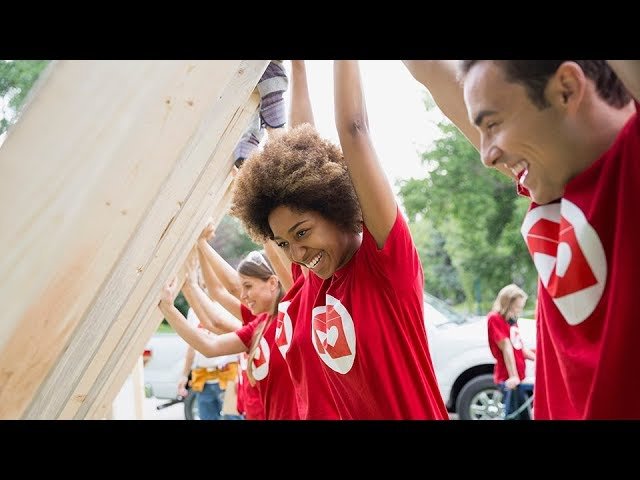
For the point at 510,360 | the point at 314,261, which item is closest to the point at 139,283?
the point at 314,261

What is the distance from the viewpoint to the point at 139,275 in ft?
6.25

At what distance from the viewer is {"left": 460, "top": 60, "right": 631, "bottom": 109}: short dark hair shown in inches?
38.4

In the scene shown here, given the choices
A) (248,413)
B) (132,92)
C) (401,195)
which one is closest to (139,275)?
(132,92)

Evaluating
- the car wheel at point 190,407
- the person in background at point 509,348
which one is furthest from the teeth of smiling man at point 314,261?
the car wheel at point 190,407

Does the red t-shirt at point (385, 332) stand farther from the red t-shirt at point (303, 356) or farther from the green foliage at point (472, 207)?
the green foliage at point (472, 207)

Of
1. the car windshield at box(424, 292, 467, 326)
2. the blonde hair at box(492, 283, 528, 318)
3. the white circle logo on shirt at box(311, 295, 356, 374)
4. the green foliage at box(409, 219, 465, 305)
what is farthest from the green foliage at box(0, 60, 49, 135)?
the green foliage at box(409, 219, 465, 305)

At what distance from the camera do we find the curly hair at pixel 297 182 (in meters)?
1.81

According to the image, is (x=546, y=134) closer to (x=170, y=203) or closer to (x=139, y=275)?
(x=170, y=203)

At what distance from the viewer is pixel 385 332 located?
5.53 ft

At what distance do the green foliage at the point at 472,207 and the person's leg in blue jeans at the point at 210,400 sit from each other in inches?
512

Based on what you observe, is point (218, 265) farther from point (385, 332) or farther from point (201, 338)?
point (385, 332)

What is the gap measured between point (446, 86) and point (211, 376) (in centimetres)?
512

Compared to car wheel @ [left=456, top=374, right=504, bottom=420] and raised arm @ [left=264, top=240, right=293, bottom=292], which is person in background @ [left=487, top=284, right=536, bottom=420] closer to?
car wheel @ [left=456, top=374, right=504, bottom=420]
